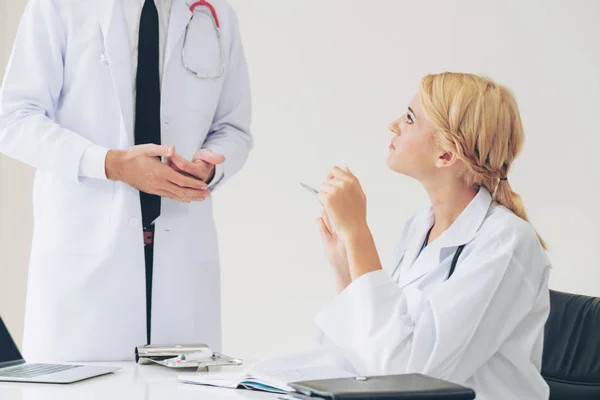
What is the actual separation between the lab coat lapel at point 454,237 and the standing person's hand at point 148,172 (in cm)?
54

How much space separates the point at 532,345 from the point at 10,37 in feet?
10.3

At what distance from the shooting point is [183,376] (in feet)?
4.56

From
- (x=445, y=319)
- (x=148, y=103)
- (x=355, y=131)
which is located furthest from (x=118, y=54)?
(x=355, y=131)

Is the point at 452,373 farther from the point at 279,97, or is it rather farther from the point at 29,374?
the point at 279,97

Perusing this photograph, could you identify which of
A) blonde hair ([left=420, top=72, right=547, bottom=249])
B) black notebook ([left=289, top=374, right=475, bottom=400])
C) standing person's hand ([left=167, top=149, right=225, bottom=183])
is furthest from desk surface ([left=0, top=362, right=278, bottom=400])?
blonde hair ([left=420, top=72, right=547, bottom=249])

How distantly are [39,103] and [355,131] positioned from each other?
5.85ft

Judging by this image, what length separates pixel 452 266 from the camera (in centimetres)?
149

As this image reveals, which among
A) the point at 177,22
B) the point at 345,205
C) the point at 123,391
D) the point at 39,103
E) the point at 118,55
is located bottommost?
the point at 123,391

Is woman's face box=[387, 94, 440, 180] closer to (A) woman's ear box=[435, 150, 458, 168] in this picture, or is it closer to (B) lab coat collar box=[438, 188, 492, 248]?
(A) woman's ear box=[435, 150, 458, 168]

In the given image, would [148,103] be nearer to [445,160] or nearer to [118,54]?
[118,54]

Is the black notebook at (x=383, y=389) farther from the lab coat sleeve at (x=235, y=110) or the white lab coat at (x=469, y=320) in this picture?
the lab coat sleeve at (x=235, y=110)

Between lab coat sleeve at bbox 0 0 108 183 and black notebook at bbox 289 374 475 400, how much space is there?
3.05 ft

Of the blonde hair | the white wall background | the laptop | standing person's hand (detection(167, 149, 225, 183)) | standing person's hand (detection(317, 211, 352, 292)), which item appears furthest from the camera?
the white wall background

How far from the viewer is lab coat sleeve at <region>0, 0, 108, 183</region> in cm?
180
